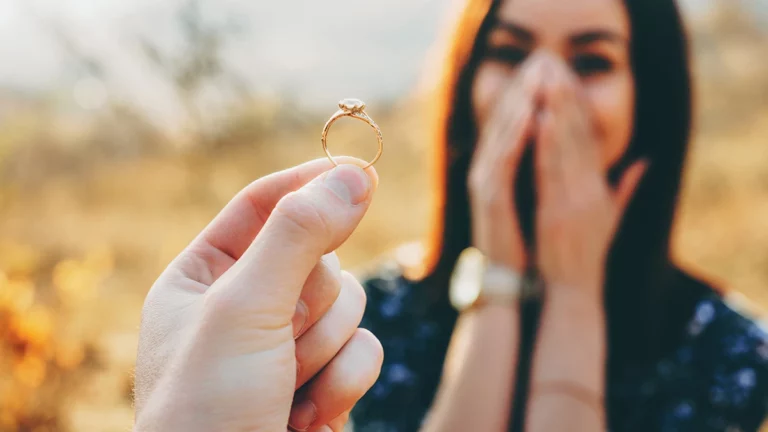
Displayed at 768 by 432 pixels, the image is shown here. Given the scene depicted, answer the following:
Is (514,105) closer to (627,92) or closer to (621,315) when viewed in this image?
(627,92)

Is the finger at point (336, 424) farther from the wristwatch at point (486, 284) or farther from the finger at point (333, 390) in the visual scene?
the wristwatch at point (486, 284)

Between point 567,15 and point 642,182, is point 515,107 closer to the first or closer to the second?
point 567,15

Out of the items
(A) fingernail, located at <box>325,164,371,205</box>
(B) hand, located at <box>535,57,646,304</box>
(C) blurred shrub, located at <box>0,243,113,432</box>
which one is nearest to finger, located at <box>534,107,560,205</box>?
(B) hand, located at <box>535,57,646,304</box>

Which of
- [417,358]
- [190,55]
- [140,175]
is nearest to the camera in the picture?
[417,358]

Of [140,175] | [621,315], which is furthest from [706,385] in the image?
[140,175]

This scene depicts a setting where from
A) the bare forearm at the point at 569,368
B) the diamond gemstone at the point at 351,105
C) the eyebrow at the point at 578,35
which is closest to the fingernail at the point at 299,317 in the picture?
the diamond gemstone at the point at 351,105

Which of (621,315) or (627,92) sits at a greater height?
(627,92)

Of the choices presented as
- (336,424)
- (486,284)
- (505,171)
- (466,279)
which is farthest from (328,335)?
(505,171)
